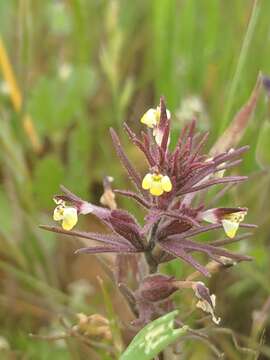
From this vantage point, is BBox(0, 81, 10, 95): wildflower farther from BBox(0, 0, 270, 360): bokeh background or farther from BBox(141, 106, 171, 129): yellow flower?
BBox(141, 106, 171, 129): yellow flower

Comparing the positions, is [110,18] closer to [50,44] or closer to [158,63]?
[158,63]

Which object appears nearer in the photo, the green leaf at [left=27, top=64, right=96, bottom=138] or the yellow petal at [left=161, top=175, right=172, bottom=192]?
the yellow petal at [left=161, top=175, right=172, bottom=192]

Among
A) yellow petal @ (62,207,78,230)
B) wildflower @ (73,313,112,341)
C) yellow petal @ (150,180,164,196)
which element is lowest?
wildflower @ (73,313,112,341)

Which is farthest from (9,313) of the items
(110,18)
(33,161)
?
(110,18)

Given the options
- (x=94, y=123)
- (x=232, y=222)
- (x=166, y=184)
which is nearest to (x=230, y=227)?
(x=232, y=222)

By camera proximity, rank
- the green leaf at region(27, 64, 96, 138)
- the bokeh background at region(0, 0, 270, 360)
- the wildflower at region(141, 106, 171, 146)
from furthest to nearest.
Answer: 1. the green leaf at region(27, 64, 96, 138)
2. the bokeh background at region(0, 0, 270, 360)
3. the wildflower at region(141, 106, 171, 146)

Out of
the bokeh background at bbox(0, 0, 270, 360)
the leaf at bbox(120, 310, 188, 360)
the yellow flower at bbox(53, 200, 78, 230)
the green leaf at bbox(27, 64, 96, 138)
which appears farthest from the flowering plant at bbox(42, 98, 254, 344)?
the green leaf at bbox(27, 64, 96, 138)

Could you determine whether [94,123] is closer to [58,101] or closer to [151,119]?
[58,101]

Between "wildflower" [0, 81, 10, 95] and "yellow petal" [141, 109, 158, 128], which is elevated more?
"yellow petal" [141, 109, 158, 128]
